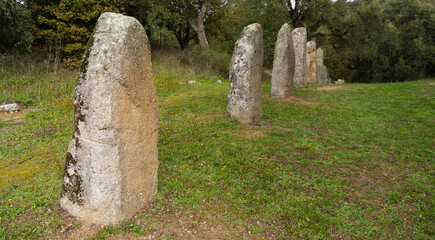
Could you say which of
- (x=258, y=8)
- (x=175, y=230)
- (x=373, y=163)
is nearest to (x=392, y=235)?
(x=373, y=163)

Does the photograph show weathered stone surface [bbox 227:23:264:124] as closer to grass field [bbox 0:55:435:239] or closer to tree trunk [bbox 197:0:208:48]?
grass field [bbox 0:55:435:239]

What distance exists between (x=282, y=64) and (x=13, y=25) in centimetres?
1342

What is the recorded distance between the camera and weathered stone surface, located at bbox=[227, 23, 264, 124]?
9430 millimetres

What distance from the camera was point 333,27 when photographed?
99.8 feet

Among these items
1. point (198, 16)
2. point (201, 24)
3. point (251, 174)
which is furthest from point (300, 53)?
point (251, 174)

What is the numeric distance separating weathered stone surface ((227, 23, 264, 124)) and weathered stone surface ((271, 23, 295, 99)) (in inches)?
168

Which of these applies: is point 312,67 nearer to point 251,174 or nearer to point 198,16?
point 198,16

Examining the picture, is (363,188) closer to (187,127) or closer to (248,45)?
(187,127)

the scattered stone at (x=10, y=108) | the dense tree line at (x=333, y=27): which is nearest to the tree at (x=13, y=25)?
the scattered stone at (x=10, y=108)

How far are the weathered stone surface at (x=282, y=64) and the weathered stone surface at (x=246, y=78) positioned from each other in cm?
427

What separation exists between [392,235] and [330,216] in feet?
2.98

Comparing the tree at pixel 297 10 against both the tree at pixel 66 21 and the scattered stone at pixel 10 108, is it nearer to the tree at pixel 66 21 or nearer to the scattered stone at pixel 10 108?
the tree at pixel 66 21

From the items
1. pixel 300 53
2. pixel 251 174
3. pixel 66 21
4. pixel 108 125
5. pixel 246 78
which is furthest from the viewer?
pixel 300 53

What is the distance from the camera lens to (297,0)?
2891 cm
